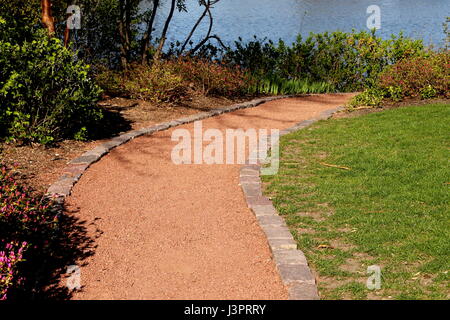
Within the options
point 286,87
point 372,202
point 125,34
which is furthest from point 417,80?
point 125,34

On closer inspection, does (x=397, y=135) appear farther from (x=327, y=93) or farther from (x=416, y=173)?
(x=327, y=93)

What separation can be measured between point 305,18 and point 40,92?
24532 mm

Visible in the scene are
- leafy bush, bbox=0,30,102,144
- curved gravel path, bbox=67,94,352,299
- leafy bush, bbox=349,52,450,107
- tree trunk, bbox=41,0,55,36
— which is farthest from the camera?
leafy bush, bbox=349,52,450,107

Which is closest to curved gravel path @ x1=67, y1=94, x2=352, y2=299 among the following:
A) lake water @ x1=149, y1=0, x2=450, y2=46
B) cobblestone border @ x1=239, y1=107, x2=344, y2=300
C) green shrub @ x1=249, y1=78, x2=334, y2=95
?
cobblestone border @ x1=239, y1=107, x2=344, y2=300

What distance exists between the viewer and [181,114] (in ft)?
32.1

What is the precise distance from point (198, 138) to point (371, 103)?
3825 millimetres

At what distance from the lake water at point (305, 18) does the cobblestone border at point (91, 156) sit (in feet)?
35.7

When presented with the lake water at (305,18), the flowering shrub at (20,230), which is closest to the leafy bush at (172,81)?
the flowering shrub at (20,230)

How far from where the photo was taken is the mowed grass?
3.98 meters

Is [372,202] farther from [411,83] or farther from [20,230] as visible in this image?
[411,83]

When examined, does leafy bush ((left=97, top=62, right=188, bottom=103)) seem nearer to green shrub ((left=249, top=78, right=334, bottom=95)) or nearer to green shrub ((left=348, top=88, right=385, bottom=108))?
green shrub ((left=249, top=78, right=334, bottom=95))

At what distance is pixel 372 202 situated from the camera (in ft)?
17.5

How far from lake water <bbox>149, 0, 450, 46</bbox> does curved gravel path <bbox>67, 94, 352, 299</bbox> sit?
14.1 m
